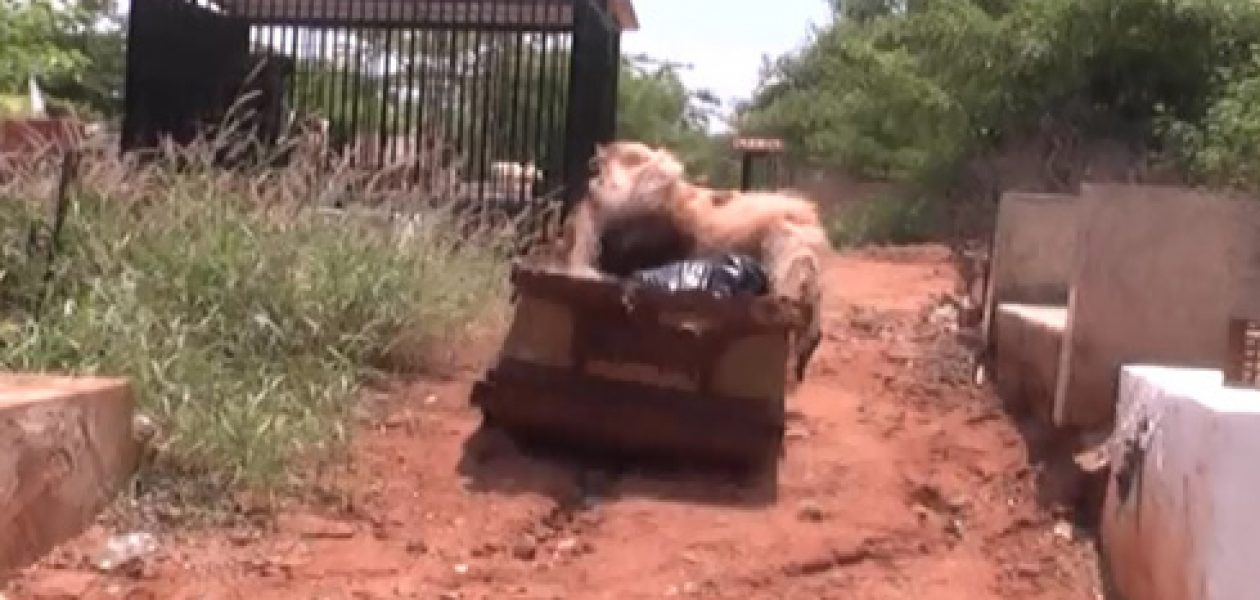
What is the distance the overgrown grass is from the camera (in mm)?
5441

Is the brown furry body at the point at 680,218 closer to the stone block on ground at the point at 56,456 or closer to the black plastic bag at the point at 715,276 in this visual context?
the black plastic bag at the point at 715,276

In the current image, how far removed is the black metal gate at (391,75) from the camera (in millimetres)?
10227

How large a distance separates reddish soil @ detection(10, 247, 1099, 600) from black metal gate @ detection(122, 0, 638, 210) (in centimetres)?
380

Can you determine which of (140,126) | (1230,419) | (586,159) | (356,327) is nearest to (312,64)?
(140,126)

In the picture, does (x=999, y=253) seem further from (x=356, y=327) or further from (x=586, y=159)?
(x=586, y=159)

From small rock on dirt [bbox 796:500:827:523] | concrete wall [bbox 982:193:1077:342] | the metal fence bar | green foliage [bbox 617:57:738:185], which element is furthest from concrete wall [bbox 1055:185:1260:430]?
green foliage [bbox 617:57:738:185]

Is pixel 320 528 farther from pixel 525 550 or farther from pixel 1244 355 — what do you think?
pixel 1244 355

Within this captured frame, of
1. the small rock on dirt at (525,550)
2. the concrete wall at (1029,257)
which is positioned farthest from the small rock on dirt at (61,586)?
the concrete wall at (1029,257)

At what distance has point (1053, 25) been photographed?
12.7m

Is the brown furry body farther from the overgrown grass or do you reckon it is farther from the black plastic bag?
the overgrown grass

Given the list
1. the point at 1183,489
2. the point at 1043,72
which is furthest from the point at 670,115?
the point at 1183,489

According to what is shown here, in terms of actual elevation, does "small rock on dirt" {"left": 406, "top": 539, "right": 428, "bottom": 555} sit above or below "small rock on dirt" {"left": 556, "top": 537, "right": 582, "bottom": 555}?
below

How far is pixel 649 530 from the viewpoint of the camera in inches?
208

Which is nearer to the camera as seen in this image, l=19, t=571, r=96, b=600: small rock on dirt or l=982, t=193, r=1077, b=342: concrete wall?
l=19, t=571, r=96, b=600: small rock on dirt
